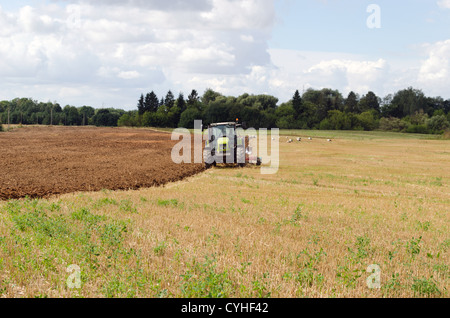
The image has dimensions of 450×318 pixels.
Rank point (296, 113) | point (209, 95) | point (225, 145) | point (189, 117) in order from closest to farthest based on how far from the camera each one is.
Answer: point (225, 145), point (189, 117), point (296, 113), point (209, 95)

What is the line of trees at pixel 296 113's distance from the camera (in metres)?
112

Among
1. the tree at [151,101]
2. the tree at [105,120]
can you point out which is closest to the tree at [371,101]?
the tree at [151,101]

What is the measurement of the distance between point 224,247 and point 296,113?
124007mm

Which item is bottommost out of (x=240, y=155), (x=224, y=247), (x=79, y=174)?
(x=79, y=174)

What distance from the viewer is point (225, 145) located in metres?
29.3

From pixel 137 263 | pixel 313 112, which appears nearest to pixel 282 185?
pixel 137 263

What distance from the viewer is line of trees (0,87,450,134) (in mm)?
112312

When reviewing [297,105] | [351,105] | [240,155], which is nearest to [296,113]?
[297,105]

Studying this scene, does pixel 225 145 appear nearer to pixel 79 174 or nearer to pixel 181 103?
pixel 79 174

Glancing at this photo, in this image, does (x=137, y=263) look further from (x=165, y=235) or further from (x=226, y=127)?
(x=226, y=127)

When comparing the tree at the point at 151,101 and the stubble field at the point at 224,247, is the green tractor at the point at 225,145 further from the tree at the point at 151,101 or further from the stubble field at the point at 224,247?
the tree at the point at 151,101

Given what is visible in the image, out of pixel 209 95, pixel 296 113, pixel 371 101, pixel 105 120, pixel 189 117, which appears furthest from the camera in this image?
pixel 105 120

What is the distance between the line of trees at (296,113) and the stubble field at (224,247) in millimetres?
89982
